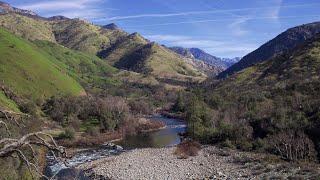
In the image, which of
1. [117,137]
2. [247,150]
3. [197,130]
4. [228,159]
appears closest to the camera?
[228,159]

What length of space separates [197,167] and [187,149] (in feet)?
55.4

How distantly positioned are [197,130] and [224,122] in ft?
21.3

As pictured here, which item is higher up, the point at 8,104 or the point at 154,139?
the point at 8,104

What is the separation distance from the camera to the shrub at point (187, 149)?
85900 mm

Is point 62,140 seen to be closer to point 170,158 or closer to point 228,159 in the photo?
point 170,158

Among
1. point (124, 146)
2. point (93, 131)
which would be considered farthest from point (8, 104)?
point (124, 146)

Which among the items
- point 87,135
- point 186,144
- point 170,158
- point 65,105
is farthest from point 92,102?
point 170,158

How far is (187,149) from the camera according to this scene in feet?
296

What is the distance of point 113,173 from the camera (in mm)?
71625

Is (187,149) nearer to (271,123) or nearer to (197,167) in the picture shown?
(197,167)

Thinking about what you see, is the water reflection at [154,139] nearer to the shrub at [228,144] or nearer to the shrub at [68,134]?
the shrub at [68,134]

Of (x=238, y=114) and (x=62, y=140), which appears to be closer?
(x=62, y=140)

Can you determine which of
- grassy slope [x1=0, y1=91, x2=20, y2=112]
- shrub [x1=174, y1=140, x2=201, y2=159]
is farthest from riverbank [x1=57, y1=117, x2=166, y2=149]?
shrub [x1=174, y1=140, x2=201, y2=159]

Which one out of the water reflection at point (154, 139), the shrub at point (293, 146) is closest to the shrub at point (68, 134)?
the water reflection at point (154, 139)
